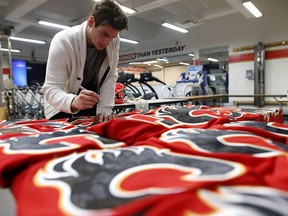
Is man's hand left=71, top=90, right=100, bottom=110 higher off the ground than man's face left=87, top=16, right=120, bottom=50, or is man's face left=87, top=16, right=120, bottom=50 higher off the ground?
man's face left=87, top=16, right=120, bottom=50

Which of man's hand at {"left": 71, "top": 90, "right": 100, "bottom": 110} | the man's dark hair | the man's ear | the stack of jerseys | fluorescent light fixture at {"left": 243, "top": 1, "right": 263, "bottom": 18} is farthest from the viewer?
fluorescent light fixture at {"left": 243, "top": 1, "right": 263, "bottom": 18}

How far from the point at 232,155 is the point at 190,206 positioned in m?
0.24

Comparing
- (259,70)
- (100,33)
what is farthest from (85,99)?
(259,70)

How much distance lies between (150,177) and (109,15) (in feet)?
3.38

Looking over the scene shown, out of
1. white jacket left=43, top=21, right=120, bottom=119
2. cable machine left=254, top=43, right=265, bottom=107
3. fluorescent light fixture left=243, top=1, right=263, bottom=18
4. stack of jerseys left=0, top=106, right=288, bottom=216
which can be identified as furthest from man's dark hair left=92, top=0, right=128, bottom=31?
cable machine left=254, top=43, right=265, bottom=107

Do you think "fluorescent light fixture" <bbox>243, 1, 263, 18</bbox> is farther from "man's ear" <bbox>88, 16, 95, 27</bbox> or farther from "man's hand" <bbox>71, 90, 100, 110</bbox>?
"man's hand" <bbox>71, 90, 100, 110</bbox>

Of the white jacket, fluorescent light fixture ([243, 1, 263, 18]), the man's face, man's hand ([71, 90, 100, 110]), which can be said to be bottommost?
man's hand ([71, 90, 100, 110])

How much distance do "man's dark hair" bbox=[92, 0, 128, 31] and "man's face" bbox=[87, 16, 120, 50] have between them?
3cm

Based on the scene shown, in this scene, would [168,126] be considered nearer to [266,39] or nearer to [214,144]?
[214,144]

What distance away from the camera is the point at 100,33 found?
1304 millimetres

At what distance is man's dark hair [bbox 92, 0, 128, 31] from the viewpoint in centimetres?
121

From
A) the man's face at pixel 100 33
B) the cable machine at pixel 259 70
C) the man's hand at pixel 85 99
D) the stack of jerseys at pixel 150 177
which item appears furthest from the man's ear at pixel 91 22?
the cable machine at pixel 259 70

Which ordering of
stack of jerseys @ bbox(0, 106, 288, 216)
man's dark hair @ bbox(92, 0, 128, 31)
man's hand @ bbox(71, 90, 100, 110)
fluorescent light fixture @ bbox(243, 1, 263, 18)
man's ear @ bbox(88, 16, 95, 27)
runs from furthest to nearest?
fluorescent light fixture @ bbox(243, 1, 263, 18) → man's ear @ bbox(88, 16, 95, 27) → man's dark hair @ bbox(92, 0, 128, 31) → man's hand @ bbox(71, 90, 100, 110) → stack of jerseys @ bbox(0, 106, 288, 216)

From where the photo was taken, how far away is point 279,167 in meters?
0.45
